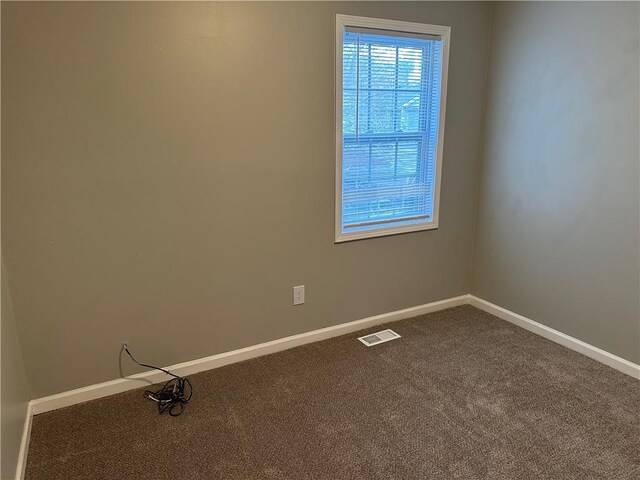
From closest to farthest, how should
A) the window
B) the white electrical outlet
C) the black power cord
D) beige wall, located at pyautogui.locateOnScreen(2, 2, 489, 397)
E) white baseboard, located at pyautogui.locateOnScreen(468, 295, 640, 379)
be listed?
1. beige wall, located at pyautogui.locateOnScreen(2, 2, 489, 397)
2. the black power cord
3. white baseboard, located at pyautogui.locateOnScreen(468, 295, 640, 379)
4. the window
5. the white electrical outlet

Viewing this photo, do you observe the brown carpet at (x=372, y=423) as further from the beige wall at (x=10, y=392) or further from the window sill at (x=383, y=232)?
the window sill at (x=383, y=232)

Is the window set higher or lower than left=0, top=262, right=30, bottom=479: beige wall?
higher

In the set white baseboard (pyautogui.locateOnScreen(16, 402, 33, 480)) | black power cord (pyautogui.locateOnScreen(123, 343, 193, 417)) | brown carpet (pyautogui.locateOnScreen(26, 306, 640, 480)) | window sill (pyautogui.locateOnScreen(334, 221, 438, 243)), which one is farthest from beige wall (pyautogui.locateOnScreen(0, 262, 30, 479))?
window sill (pyautogui.locateOnScreen(334, 221, 438, 243))

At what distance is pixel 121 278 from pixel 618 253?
262cm

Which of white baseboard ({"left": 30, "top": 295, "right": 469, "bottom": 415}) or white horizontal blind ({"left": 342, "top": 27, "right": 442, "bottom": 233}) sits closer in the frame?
white baseboard ({"left": 30, "top": 295, "right": 469, "bottom": 415})

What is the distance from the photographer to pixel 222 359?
2.46 metres

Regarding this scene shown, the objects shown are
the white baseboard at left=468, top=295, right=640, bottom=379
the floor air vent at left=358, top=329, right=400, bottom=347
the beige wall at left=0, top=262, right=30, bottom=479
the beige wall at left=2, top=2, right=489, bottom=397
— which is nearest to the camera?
the beige wall at left=0, top=262, right=30, bottom=479

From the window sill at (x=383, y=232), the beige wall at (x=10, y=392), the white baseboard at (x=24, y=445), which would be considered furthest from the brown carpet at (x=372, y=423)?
the window sill at (x=383, y=232)

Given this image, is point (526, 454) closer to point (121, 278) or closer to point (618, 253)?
point (618, 253)

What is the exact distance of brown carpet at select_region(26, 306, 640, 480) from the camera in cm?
171

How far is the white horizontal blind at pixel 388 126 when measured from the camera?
98.8 inches

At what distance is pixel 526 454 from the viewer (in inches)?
69.6

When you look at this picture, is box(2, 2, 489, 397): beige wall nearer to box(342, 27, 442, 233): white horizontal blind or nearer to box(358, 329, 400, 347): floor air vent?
box(342, 27, 442, 233): white horizontal blind

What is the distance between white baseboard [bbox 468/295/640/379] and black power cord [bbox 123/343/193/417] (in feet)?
7.02
